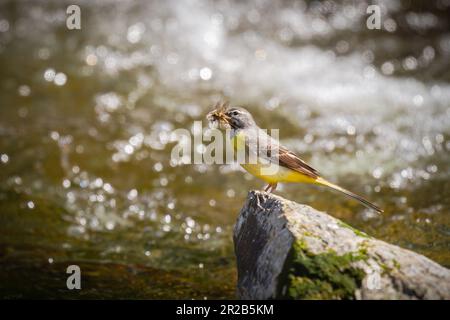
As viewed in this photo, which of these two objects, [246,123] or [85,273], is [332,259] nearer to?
[246,123]

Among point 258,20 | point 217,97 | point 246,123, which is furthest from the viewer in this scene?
point 258,20

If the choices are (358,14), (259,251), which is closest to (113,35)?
(358,14)

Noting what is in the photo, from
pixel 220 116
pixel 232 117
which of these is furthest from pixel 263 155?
pixel 220 116

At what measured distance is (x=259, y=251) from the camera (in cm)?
541

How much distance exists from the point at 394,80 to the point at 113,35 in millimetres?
7664

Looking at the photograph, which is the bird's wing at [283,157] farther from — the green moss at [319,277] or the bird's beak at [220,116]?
the green moss at [319,277]

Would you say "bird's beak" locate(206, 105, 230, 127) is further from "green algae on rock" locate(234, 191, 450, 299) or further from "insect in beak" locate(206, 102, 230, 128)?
"green algae on rock" locate(234, 191, 450, 299)

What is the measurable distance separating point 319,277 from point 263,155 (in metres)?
1.95

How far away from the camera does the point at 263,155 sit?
254 inches

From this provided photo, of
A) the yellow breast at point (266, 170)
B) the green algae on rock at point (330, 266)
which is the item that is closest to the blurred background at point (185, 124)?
the yellow breast at point (266, 170)

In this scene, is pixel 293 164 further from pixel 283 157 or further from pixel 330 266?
pixel 330 266

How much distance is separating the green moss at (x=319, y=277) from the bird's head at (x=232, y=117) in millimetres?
2224

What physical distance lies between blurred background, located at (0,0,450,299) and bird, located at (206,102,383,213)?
166 centimetres

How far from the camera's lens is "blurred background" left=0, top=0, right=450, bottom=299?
791 cm
